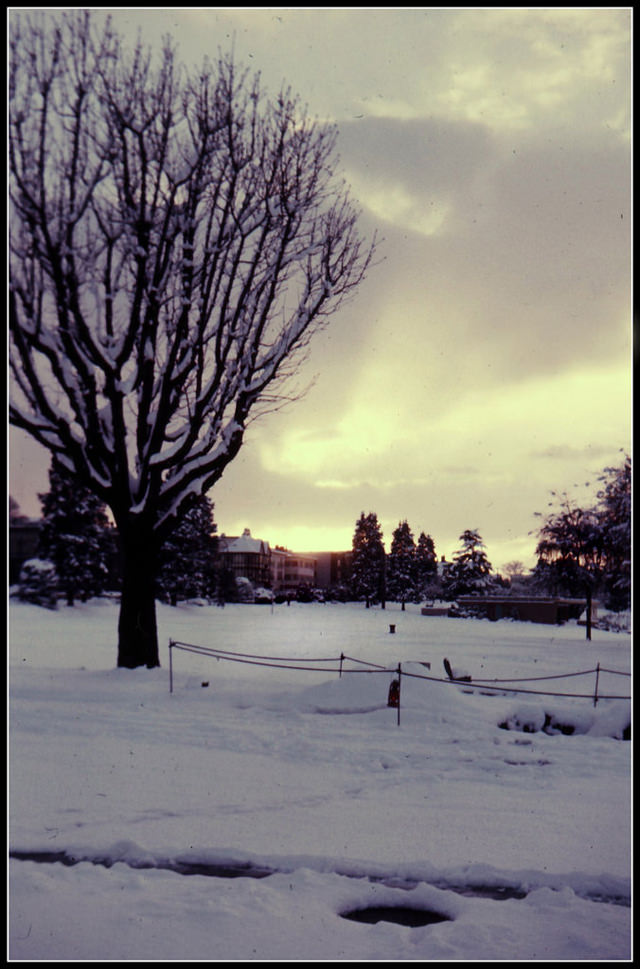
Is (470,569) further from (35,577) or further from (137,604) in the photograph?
(35,577)

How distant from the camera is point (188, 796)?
7961mm

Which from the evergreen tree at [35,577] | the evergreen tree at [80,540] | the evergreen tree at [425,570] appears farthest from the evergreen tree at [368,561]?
the evergreen tree at [35,577]

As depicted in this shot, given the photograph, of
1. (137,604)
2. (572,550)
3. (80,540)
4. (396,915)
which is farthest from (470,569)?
(396,915)

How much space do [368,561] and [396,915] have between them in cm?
6401

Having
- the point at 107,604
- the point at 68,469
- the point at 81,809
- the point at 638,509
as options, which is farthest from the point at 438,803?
the point at 107,604

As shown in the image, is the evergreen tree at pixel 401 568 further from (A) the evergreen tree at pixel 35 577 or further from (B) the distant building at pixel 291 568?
(A) the evergreen tree at pixel 35 577

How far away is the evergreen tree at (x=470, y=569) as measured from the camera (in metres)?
63.1

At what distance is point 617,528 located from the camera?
30.9 meters

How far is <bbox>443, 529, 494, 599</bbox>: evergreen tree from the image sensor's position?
6309 centimetres

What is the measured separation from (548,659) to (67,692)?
1708 centimetres

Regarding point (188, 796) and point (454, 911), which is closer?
point (454, 911)

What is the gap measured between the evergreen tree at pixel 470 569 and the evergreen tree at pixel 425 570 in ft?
19.7

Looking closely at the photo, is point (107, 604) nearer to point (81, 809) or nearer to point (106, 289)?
point (106, 289)

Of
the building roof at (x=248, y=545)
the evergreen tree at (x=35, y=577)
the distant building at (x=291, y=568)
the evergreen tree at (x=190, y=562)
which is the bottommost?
the distant building at (x=291, y=568)
